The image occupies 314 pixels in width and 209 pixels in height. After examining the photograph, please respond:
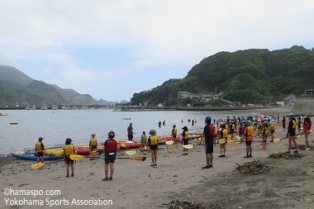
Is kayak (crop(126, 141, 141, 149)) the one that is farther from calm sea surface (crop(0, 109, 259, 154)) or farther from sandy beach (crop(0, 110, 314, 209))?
calm sea surface (crop(0, 109, 259, 154))

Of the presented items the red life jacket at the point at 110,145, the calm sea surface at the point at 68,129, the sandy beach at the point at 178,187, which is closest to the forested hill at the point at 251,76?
the calm sea surface at the point at 68,129

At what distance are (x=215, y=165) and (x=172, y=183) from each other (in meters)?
3.24

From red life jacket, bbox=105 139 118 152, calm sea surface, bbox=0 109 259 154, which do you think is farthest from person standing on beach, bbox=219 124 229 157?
calm sea surface, bbox=0 109 259 154

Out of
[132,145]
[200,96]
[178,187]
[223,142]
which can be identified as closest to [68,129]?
[132,145]

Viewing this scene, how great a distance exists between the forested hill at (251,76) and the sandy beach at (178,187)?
442ft

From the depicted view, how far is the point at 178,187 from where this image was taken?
8.62 metres

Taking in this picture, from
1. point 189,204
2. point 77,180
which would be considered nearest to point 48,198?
point 77,180

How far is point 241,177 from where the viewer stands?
9.02m

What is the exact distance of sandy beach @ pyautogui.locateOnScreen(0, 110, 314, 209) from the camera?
22.5 feet

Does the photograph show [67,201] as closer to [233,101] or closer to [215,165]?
[215,165]

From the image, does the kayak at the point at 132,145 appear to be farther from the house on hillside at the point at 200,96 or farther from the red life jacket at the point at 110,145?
the house on hillside at the point at 200,96

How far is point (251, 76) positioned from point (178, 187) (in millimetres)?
161464

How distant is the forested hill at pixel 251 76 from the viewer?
148 metres

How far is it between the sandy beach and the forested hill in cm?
13480
